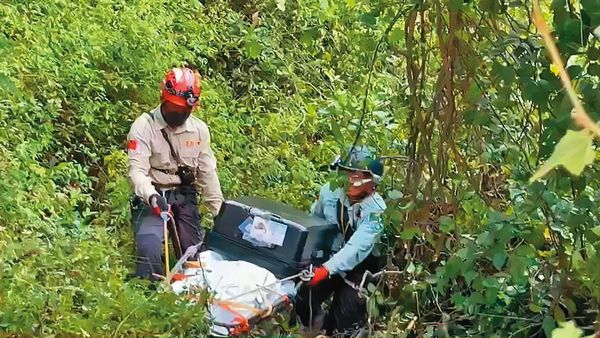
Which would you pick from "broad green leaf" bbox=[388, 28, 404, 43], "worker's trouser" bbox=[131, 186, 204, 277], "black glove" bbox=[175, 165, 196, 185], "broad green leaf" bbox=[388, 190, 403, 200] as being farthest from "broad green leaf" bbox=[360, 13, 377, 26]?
"black glove" bbox=[175, 165, 196, 185]

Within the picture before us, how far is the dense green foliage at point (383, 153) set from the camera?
3.61m

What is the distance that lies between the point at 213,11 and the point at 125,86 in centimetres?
199

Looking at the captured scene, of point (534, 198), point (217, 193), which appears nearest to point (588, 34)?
point (534, 198)

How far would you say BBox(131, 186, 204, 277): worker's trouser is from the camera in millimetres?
5586

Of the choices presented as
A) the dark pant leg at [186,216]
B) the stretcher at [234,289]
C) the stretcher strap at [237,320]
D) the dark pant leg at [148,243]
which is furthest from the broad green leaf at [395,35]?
the dark pant leg at [186,216]

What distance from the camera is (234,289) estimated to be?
452 centimetres

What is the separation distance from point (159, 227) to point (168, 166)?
48cm

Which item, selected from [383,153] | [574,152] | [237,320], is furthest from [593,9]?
[383,153]

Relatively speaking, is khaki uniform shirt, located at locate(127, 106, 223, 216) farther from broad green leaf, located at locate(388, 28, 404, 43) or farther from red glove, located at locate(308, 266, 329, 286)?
broad green leaf, located at locate(388, 28, 404, 43)

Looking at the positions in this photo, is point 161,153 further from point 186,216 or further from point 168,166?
point 186,216

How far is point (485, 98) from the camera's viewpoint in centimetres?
400

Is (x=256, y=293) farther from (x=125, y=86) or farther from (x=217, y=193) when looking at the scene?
(x=125, y=86)

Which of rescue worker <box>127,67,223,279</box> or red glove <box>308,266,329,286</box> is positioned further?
rescue worker <box>127,67,223,279</box>

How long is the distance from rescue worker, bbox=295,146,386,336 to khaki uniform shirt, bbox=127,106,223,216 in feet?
3.73
